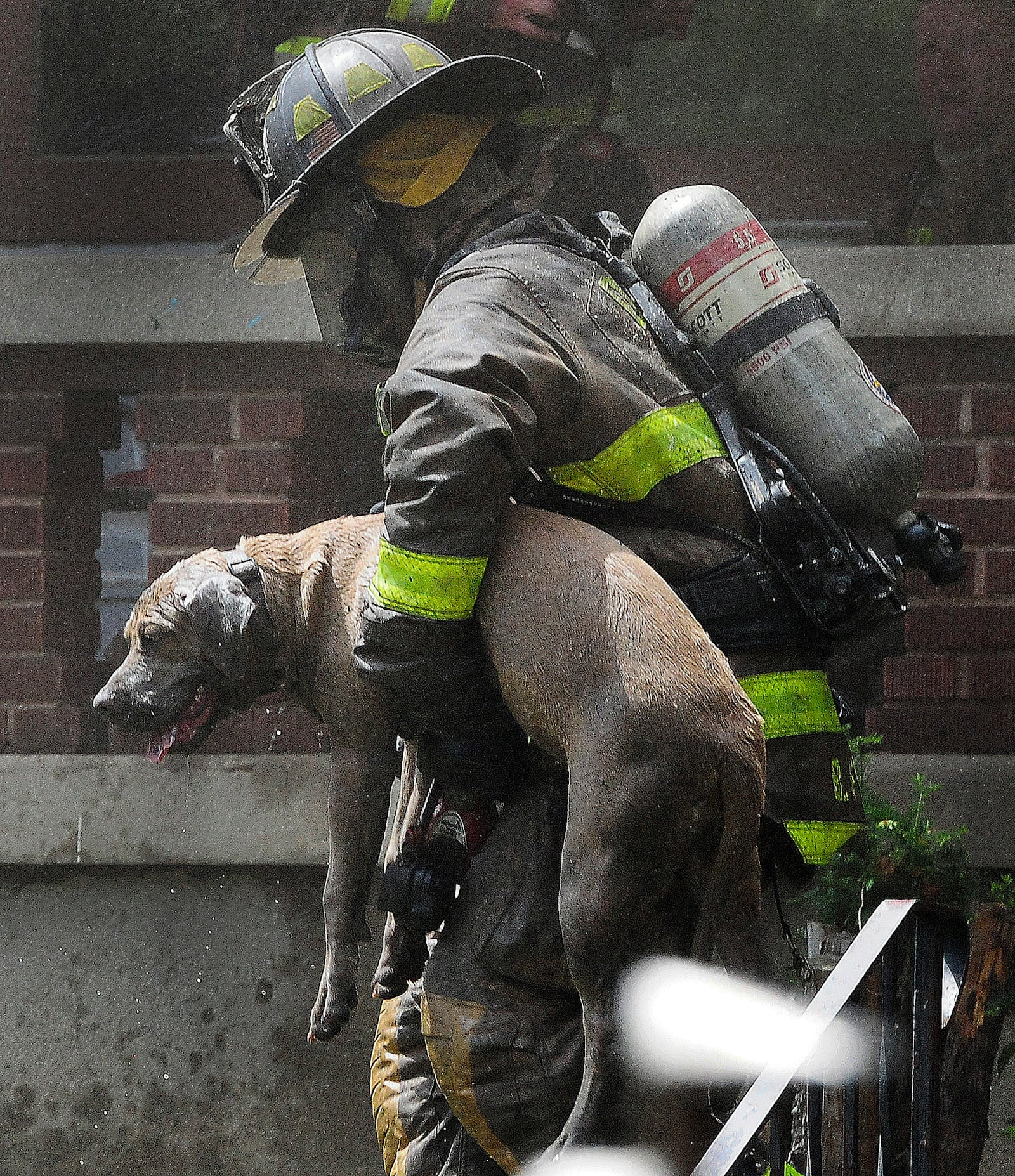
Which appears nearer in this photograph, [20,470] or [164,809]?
[164,809]

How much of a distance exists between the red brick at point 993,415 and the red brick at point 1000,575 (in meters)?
0.37

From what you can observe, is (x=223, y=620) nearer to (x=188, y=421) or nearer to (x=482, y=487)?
(x=482, y=487)

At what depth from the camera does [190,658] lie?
329 centimetres

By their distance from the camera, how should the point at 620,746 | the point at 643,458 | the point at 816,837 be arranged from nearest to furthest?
1. the point at 620,746
2. the point at 643,458
3. the point at 816,837

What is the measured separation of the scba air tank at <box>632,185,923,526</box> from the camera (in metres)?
3.06

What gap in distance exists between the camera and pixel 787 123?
518 centimetres

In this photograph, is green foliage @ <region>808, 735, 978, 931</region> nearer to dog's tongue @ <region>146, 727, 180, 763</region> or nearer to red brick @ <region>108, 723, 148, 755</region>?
dog's tongue @ <region>146, 727, 180, 763</region>

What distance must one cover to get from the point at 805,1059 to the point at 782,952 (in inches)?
93.7

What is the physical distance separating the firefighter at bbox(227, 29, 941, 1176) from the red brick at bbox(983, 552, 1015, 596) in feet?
6.18

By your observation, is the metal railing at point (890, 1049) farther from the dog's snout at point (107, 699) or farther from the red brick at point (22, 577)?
the red brick at point (22, 577)

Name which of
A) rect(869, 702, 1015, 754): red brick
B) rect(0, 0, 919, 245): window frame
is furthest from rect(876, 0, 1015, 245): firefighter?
rect(869, 702, 1015, 754): red brick

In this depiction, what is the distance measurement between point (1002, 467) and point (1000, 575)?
0.32 meters

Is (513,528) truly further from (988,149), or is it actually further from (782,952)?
(988,149)

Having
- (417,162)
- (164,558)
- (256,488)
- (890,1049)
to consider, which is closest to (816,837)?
(890,1049)
